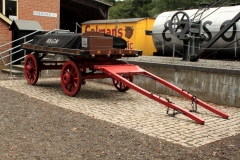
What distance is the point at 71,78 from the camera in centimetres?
965

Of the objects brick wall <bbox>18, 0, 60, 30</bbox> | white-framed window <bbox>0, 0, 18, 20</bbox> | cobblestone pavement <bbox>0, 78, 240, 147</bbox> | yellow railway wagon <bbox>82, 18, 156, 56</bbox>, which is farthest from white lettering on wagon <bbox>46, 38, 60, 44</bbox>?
brick wall <bbox>18, 0, 60, 30</bbox>

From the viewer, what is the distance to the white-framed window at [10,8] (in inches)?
775

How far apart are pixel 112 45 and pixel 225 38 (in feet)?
17.9

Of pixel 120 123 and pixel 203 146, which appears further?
pixel 120 123

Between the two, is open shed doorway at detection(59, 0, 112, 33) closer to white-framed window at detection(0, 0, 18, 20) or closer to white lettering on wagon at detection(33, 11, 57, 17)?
white lettering on wagon at detection(33, 11, 57, 17)

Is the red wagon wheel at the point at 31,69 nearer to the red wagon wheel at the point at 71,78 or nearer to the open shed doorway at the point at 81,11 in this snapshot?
the red wagon wheel at the point at 71,78

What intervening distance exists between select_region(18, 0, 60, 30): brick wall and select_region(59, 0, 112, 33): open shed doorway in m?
3.56

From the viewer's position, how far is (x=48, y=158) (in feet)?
15.8

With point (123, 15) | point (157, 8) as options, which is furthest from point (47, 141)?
point (123, 15)

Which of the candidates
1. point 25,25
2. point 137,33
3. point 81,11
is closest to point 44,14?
point 137,33

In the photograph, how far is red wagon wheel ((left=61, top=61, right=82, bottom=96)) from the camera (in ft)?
31.0

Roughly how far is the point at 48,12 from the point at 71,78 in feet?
42.5

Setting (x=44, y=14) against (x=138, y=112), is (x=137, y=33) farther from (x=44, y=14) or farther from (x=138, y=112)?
(x=138, y=112)

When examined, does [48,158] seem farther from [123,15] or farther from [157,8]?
[123,15]
